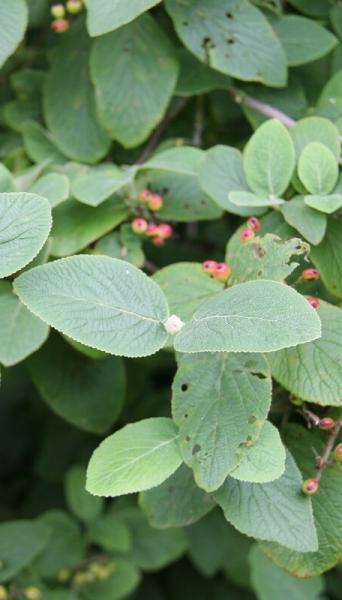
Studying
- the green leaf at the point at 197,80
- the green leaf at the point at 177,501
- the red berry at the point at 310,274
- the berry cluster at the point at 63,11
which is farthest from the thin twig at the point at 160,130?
the green leaf at the point at 177,501

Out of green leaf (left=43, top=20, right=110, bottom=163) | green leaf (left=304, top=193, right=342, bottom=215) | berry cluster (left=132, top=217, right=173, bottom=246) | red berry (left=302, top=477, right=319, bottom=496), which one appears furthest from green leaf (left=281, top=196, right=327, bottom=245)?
green leaf (left=43, top=20, right=110, bottom=163)

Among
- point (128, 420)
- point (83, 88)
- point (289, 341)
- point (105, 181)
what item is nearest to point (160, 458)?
point (289, 341)

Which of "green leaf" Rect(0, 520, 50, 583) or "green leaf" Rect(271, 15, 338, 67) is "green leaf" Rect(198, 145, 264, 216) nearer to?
"green leaf" Rect(271, 15, 338, 67)

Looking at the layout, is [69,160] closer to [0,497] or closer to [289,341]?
[289,341]

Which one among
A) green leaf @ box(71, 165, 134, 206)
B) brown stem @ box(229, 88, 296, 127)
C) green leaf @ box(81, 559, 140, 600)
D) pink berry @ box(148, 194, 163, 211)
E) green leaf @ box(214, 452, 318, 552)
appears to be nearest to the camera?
green leaf @ box(214, 452, 318, 552)

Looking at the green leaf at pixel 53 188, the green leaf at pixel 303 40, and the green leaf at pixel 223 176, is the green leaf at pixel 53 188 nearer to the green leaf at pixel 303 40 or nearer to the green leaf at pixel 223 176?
the green leaf at pixel 223 176

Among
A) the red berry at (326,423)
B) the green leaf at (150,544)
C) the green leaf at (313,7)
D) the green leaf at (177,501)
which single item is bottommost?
the green leaf at (150,544)

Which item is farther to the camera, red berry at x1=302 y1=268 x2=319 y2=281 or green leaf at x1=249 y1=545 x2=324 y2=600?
green leaf at x1=249 y1=545 x2=324 y2=600
